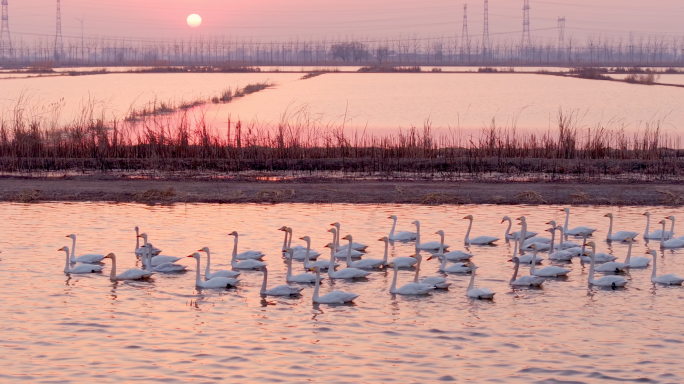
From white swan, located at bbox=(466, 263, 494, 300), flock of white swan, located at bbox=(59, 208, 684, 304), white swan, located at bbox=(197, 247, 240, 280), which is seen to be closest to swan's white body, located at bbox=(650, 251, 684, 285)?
flock of white swan, located at bbox=(59, 208, 684, 304)

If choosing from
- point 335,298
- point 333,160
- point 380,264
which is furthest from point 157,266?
point 333,160

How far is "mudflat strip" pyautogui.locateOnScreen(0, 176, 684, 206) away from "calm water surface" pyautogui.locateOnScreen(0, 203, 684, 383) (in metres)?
4.86

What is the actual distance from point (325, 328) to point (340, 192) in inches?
407

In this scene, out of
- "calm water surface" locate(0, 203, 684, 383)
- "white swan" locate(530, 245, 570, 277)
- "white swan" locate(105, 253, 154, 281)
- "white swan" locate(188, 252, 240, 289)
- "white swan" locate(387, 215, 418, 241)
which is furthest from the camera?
"white swan" locate(387, 215, 418, 241)

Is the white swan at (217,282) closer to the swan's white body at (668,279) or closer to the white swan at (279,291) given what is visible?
the white swan at (279,291)

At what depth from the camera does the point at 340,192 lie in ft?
67.6

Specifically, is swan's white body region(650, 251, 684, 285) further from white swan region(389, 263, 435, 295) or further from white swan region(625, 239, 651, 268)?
white swan region(389, 263, 435, 295)

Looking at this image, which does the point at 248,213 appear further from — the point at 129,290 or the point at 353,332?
the point at 353,332

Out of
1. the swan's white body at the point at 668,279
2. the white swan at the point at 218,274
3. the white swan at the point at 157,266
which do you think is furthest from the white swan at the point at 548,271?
the white swan at the point at 157,266

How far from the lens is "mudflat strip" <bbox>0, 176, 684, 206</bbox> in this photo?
65.3ft

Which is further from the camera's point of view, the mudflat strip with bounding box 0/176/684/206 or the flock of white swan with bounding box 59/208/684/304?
the mudflat strip with bounding box 0/176/684/206

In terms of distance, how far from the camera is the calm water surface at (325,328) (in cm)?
897

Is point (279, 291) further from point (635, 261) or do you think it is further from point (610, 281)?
point (635, 261)

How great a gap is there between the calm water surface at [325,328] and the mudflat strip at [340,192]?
4.86m
